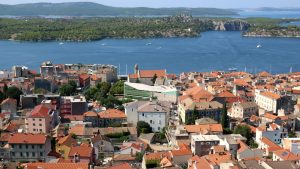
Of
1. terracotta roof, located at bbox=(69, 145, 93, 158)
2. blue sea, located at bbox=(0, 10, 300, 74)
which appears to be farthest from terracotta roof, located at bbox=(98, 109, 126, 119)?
blue sea, located at bbox=(0, 10, 300, 74)

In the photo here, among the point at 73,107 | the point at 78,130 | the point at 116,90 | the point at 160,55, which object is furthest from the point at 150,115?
the point at 160,55

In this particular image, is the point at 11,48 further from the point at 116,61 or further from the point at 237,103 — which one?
the point at 237,103

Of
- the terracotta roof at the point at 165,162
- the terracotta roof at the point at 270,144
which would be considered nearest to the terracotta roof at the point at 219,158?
the terracotta roof at the point at 165,162

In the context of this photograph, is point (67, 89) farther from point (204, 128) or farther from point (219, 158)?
point (219, 158)

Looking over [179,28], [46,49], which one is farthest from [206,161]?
[179,28]

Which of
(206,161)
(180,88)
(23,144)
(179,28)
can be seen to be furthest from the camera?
(179,28)

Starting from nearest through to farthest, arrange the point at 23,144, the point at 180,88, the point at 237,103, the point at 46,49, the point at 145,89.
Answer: the point at 23,144 < the point at 237,103 < the point at 145,89 < the point at 180,88 < the point at 46,49
